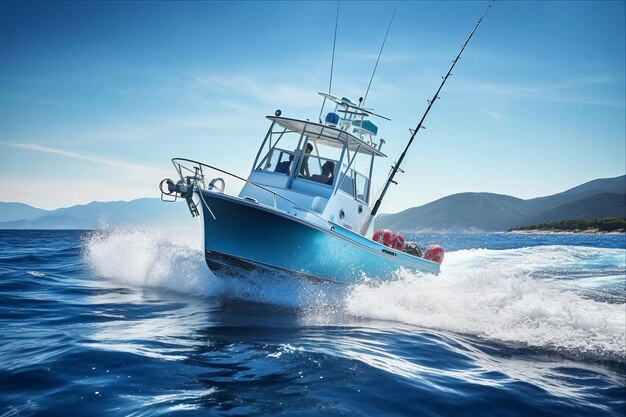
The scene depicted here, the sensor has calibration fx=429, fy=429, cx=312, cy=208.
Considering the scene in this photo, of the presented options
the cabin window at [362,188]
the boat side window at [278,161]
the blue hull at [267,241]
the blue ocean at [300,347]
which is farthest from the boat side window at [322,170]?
the blue ocean at [300,347]

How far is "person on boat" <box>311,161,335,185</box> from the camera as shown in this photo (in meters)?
11.2

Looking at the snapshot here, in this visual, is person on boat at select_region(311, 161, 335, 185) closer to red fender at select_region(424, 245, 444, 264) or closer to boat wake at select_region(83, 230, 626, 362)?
boat wake at select_region(83, 230, 626, 362)

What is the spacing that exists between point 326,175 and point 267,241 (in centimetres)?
299

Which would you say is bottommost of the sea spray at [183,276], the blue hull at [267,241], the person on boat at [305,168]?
the sea spray at [183,276]

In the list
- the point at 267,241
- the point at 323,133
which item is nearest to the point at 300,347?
the point at 267,241

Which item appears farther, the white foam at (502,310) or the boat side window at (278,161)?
the boat side window at (278,161)

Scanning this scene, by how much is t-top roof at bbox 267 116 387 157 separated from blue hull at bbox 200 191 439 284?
2.97 metres

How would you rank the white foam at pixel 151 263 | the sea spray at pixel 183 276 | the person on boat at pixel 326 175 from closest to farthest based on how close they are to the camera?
1. the sea spray at pixel 183 276
2. the white foam at pixel 151 263
3. the person on boat at pixel 326 175

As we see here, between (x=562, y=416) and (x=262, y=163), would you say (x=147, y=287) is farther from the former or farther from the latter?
(x=562, y=416)

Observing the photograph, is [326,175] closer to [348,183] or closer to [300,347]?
[348,183]

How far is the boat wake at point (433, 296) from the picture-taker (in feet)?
21.6

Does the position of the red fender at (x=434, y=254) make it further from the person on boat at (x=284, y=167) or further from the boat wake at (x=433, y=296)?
the person on boat at (x=284, y=167)

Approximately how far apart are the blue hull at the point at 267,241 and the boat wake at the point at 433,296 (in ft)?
1.26

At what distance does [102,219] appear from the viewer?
1473cm
